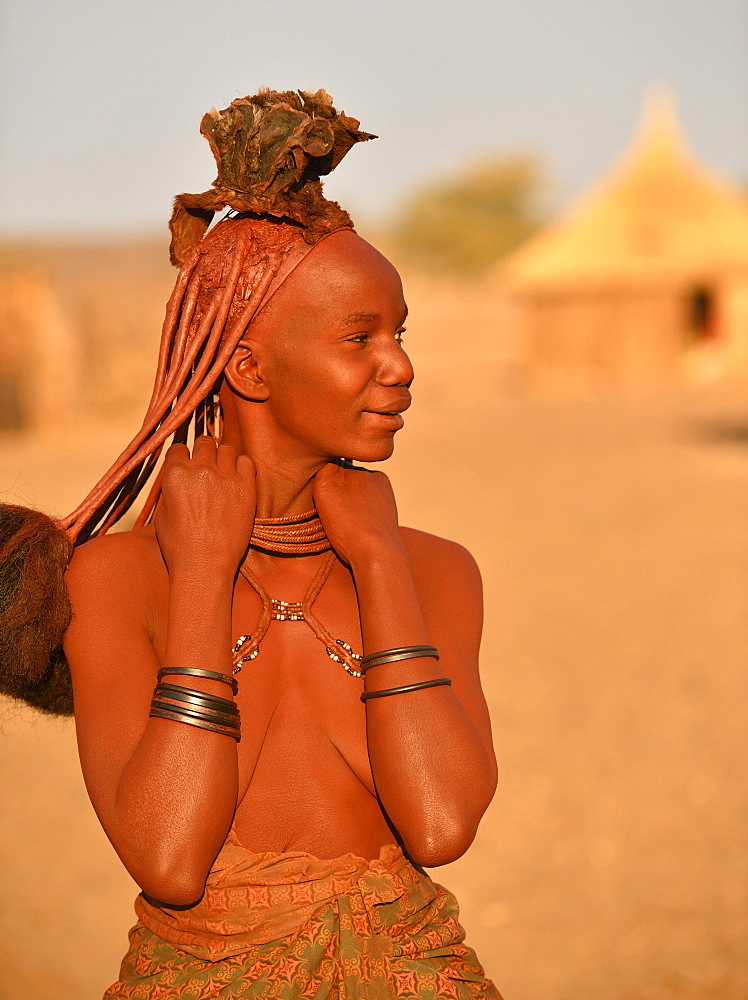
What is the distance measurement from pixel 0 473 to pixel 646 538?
8.94 metres

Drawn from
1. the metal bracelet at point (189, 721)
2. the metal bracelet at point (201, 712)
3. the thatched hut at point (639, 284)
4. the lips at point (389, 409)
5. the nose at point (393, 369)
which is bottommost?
the metal bracelet at point (189, 721)

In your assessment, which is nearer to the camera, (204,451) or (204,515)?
(204,515)

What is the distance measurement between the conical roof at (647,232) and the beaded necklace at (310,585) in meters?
25.0

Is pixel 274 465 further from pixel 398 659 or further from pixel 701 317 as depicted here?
pixel 701 317

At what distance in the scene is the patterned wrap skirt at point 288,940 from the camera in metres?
2.08

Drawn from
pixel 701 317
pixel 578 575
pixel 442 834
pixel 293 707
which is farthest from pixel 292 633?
pixel 701 317

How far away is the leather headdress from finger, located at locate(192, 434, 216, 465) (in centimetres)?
40

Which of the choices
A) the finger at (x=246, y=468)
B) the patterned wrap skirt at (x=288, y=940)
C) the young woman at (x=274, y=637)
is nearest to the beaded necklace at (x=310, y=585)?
the young woman at (x=274, y=637)

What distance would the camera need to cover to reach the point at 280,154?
2143 millimetres

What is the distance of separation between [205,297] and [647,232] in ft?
84.8

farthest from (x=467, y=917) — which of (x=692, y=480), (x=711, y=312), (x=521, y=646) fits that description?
(x=711, y=312)

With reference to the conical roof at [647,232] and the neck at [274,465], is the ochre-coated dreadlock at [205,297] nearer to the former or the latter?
the neck at [274,465]

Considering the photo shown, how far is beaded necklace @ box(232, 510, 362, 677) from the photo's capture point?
7.33 ft

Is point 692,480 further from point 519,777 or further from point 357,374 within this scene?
point 357,374
